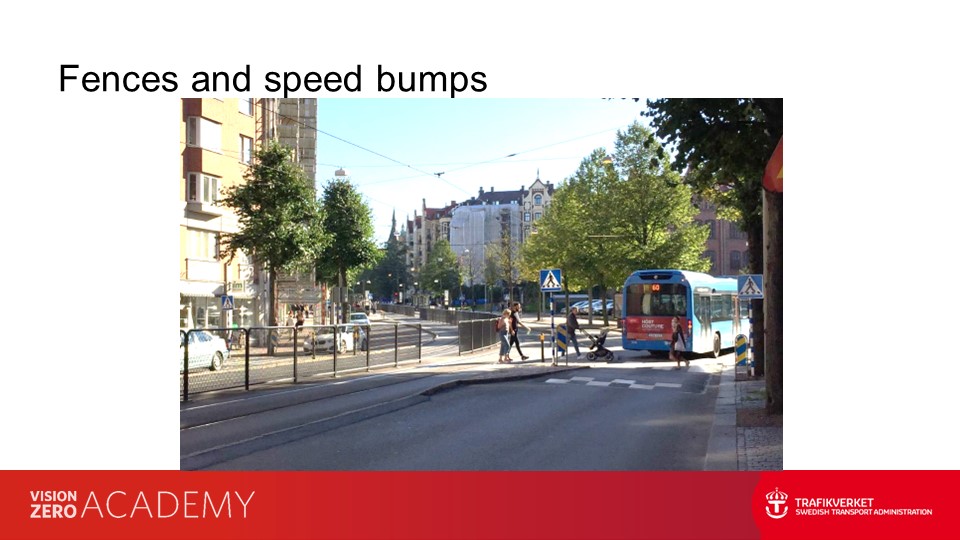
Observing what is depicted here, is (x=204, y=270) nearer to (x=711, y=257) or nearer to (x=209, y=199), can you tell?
(x=209, y=199)

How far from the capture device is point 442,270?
99.8 m

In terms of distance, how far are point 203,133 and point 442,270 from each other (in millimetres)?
64628

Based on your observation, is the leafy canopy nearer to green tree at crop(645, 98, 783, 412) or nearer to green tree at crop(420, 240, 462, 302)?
green tree at crop(645, 98, 783, 412)

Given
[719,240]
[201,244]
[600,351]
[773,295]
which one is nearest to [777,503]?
[773,295]

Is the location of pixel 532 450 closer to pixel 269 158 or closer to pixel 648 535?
pixel 648 535

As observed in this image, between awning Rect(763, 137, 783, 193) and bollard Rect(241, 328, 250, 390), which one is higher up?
awning Rect(763, 137, 783, 193)

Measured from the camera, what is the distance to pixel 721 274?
30969 mm

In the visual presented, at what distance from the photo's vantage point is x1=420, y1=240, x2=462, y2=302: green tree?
97625 millimetres

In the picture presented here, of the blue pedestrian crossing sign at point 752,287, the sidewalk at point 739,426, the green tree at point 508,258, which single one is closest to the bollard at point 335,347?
the sidewalk at point 739,426

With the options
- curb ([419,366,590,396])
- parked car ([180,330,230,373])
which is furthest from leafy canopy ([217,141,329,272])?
parked car ([180,330,230,373])

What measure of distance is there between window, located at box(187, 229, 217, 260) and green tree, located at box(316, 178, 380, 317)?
9731 millimetres

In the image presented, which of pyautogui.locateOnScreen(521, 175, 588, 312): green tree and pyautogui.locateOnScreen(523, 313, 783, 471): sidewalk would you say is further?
pyautogui.locateOnScreen(521, 175, 588, 312): green tree

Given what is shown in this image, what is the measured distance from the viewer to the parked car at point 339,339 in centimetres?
2004

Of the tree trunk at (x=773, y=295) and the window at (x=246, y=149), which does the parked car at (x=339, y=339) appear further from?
the window at (x=246, y=149)
